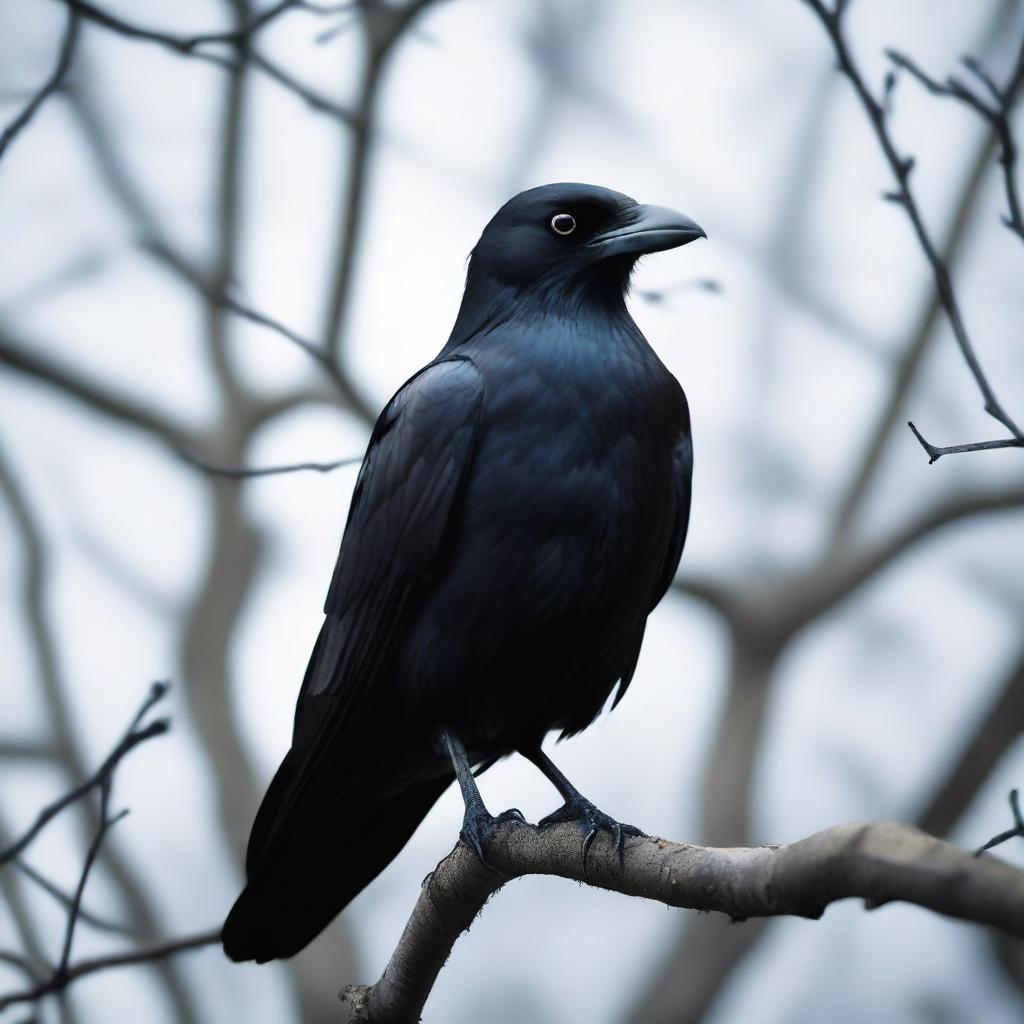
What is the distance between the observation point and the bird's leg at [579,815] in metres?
2.20

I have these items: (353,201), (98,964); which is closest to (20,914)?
(353,201)

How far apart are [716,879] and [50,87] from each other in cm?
182

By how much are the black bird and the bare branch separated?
28 cm

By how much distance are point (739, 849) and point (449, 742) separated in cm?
102

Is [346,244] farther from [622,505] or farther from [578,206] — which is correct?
[622,505]

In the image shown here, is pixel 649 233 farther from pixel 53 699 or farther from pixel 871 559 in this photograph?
pixel 53 699

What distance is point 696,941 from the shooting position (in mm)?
7355

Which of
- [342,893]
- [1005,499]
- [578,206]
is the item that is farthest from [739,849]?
[1005,499]

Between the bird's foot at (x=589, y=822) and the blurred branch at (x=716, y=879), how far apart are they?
0.06 feet

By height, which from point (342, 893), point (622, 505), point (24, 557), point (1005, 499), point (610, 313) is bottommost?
point (342, 893)

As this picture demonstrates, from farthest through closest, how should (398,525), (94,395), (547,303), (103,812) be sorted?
(94,395) < (547,303) < (398,525) < (103,812)

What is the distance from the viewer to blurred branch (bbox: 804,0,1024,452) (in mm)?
1737

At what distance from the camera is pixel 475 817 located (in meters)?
2.46

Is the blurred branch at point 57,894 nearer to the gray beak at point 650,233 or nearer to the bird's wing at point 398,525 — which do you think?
the bird's wing at point 398,525
